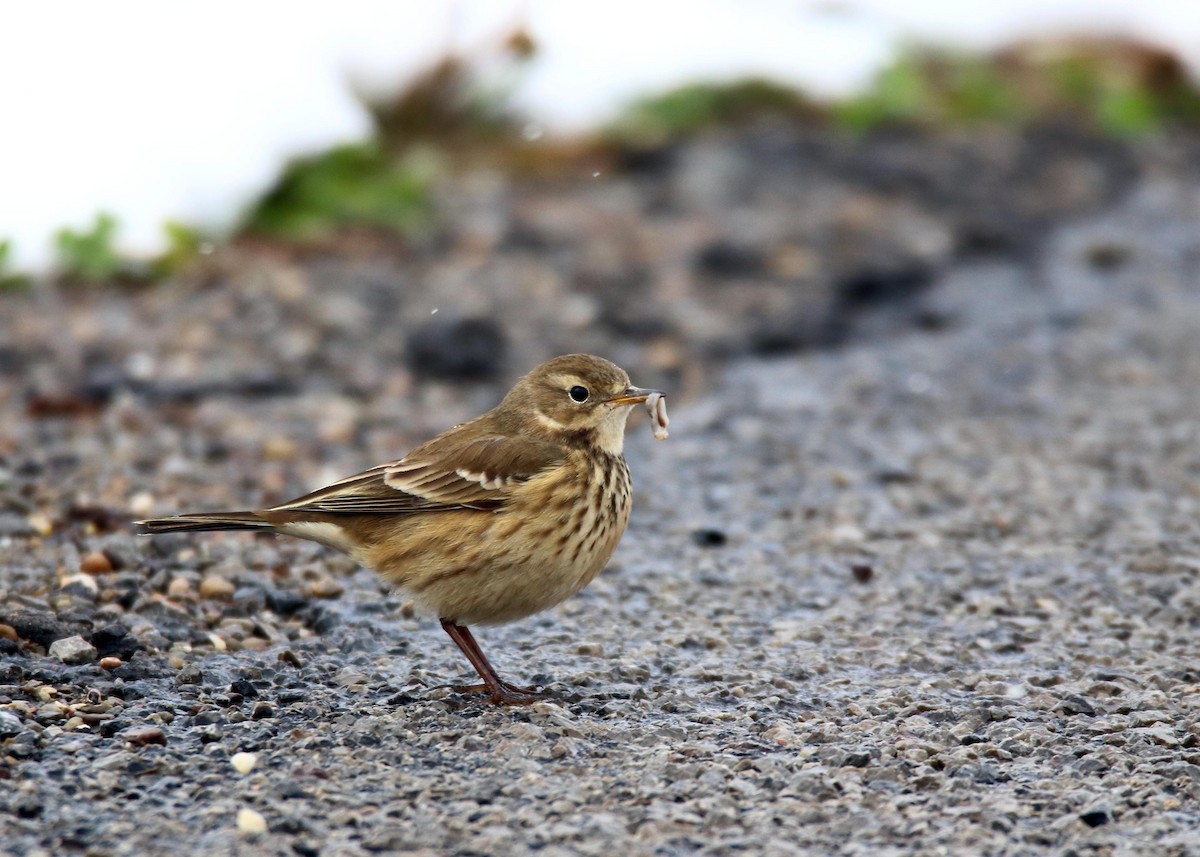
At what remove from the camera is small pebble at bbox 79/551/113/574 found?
6.05 m

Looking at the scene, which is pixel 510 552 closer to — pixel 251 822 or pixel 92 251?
pixel 251 822

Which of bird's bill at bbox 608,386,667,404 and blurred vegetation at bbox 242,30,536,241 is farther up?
blurred vegetation at bbox 242,30,536,241

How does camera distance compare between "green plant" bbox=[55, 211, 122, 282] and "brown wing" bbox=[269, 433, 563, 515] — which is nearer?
"brown wing" bbox=[269, 433, 563, 515]

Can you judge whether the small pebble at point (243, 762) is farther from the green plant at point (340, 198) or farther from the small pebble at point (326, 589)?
the green plant at point (340, 198)

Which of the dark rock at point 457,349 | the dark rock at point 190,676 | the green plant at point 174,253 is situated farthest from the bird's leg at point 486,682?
the green plant at point 174,253

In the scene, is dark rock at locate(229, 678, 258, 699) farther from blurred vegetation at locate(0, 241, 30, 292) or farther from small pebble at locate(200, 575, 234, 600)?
blurred vegetation at locate(0, 241, 30, 292)

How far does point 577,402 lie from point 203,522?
1422 mm

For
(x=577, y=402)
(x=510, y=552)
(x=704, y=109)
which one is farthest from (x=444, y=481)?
(x=704, y=109)

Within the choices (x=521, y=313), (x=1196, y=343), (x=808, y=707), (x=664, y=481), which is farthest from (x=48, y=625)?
(x=1196, y=343)

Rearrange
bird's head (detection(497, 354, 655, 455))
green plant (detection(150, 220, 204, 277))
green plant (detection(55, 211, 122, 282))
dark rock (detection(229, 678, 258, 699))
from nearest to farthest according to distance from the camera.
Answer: dark rock (detection(229, 678, 258, 699)), bird's head (detection(497, 354, 655, 455)), green plant (detection(55, 211, 122, 282)), green plant (detection(150, 220, 204, 277))

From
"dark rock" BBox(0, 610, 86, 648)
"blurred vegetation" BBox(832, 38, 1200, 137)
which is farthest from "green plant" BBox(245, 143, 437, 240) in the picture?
"dark rock" BBox(0, 610, 86, 648)

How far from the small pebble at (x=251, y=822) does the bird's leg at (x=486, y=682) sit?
116 cm

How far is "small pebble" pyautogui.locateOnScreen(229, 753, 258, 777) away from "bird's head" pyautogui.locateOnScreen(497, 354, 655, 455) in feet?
5.54

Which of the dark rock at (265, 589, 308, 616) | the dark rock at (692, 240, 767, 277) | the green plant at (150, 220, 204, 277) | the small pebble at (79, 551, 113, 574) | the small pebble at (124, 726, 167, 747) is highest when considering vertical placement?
the green plant at (150, 220, 204, 277)
